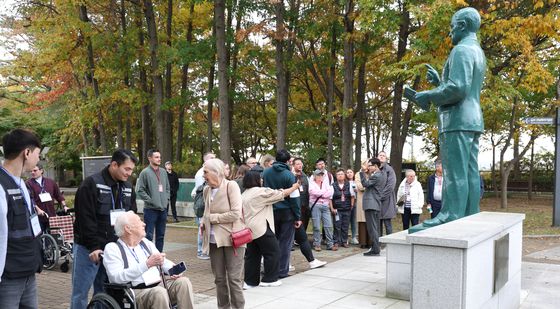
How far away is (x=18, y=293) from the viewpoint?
3.24 m

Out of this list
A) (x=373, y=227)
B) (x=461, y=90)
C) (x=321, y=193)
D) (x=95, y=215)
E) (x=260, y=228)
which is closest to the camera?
(x=95, y=215)

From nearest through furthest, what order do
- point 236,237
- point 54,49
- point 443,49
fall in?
1. point 236,237
2. point 443,49
3. point 54,49

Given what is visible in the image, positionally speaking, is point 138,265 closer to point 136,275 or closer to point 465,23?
point 136,275

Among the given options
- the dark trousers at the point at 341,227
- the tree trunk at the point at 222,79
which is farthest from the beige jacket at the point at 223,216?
the tree trunk at the point at 222,79

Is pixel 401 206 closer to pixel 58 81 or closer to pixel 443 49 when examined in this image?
pixel 443 49

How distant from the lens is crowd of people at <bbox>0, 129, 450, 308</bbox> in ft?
10.9

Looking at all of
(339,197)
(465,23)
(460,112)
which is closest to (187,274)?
(339,197)

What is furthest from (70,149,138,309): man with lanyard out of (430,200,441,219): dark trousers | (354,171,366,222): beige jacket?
(430,200,441,219): dark trousers

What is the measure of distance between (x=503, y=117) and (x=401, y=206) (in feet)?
40.1

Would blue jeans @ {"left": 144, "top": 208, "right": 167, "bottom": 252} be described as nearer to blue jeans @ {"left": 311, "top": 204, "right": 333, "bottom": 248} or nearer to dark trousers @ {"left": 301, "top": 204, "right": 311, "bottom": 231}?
dark trousers @ {"left": 301, "top": 204, "right": 311, "bottom": 231}

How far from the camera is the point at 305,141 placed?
22922 millimetres

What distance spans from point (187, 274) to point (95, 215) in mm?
3377

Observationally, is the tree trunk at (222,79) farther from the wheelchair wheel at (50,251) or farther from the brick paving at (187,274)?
the wheelchair wheel at (50,251)

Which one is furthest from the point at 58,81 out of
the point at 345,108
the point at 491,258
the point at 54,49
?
the point at 491,258
